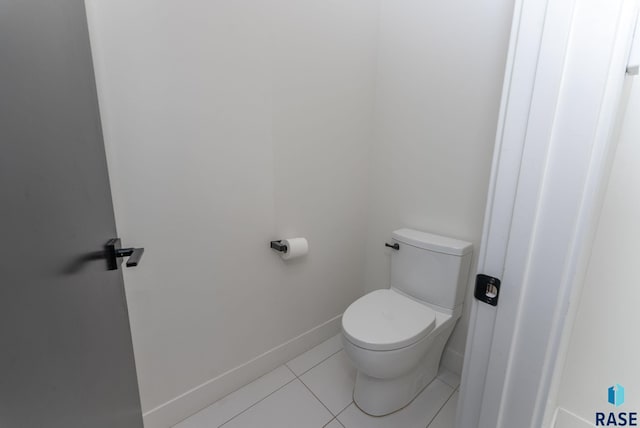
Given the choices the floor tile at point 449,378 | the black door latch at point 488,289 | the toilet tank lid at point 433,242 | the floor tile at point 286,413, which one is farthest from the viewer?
the floor tile at point 449,378

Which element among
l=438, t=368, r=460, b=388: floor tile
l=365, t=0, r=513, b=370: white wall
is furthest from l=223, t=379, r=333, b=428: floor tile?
l=365, t=0, r=513, b=370: white wall

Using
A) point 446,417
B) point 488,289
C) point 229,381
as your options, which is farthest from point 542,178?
point 229,381

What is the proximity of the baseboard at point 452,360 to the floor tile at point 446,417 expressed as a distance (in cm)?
20

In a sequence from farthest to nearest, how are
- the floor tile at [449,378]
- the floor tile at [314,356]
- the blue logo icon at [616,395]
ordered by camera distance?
the floor tile at [314,356] < the floor tile at [449,378] < the blue logo icon at [616,395]

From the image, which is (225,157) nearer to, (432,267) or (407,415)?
(432,267)

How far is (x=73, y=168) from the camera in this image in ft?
1.86

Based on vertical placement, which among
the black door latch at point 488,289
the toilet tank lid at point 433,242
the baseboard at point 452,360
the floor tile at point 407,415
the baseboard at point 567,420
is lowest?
the floor tile at point 407,415

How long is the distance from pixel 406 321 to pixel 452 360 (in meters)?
0.58

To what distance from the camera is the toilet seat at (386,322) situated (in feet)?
3.93

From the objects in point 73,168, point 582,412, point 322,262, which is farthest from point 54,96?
point 582,412

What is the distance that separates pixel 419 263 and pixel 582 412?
2.90 feet

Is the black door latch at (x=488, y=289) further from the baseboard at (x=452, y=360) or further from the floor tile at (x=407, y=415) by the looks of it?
the baseboard at (x=452, y=360)

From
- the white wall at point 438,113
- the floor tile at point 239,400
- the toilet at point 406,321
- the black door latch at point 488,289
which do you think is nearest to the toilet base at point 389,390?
the toilet at point 406,321

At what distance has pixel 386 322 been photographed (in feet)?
4.33
